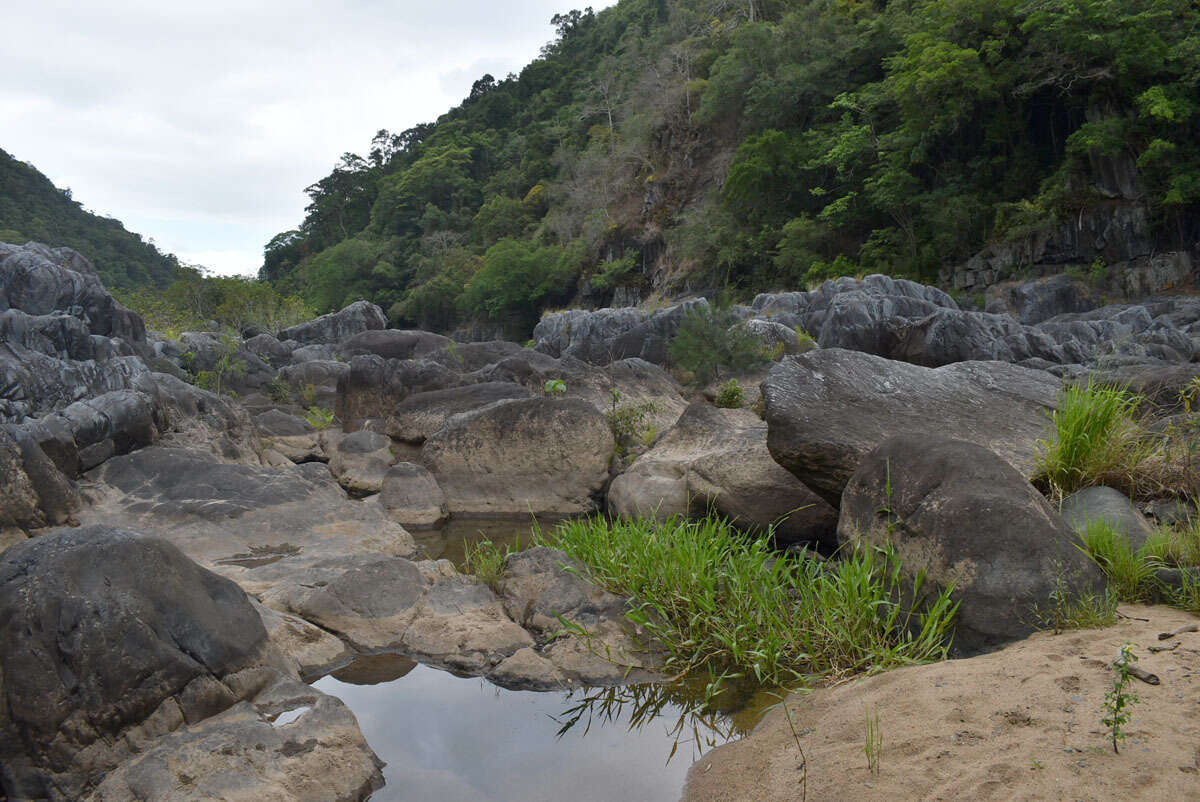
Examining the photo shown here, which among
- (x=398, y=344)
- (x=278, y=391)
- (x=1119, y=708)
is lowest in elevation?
(x=1119, y=708)

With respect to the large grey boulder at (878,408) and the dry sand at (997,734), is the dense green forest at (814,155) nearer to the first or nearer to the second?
the large grey boulder at (878,408)

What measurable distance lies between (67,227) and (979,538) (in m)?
56.9

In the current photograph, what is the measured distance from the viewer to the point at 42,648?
2924 millimetres

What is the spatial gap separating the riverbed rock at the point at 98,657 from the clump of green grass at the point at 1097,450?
15.5 ft

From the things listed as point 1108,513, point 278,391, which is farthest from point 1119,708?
point 278,391

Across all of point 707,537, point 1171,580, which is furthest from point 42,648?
point 1171,580

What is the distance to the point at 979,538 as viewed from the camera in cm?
365

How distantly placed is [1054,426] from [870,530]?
176 cm

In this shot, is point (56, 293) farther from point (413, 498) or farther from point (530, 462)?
point (530, 462)

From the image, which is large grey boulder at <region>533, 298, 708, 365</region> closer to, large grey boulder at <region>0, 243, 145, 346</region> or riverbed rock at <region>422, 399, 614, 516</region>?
riverbed rock at <region>422, 399, 614, 516</region>

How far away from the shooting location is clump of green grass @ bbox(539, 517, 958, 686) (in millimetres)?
3768

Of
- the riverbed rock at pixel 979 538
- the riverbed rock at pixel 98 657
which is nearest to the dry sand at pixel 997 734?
the riverbed rock at pixel 979 538

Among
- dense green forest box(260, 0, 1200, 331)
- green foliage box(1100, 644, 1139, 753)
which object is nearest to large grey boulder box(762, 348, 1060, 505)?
green foliage box(1100, 644, 1139, 753)

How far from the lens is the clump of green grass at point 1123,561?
380 centimetres
